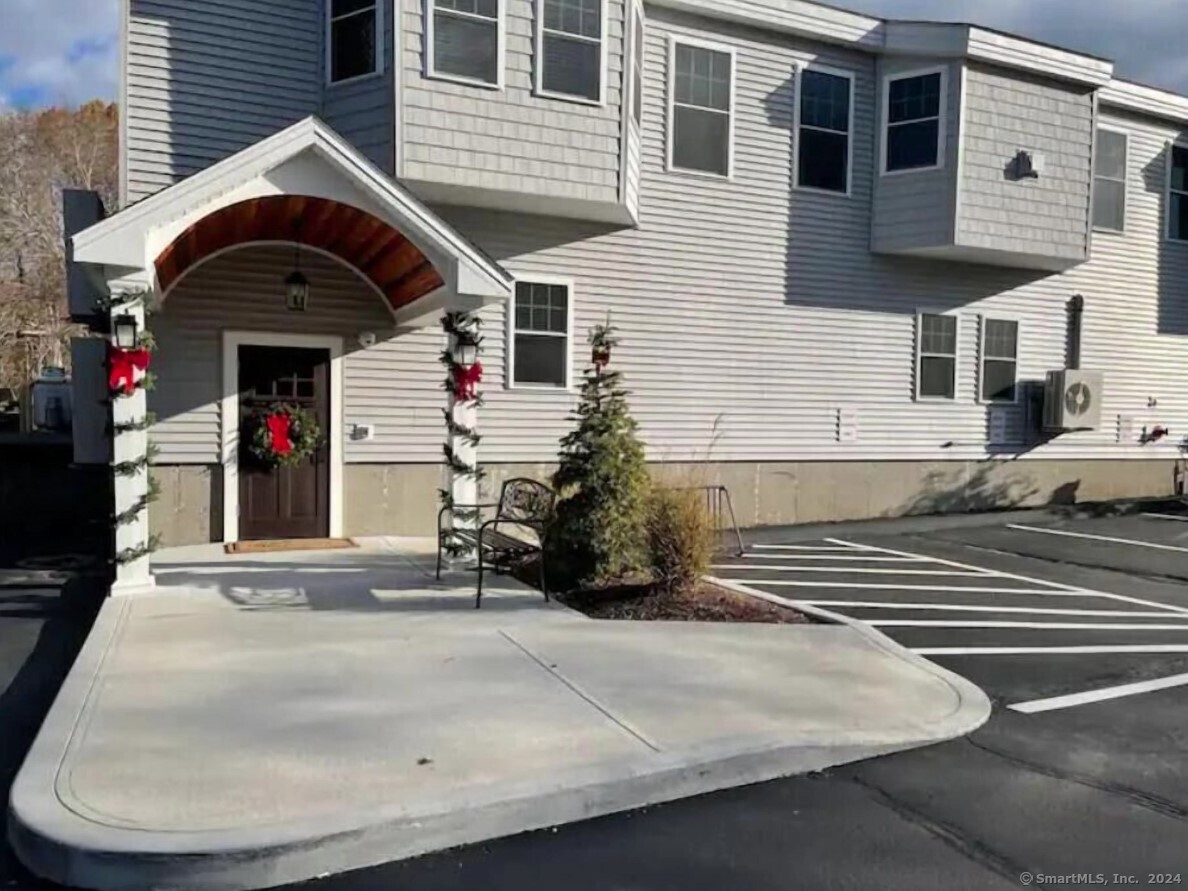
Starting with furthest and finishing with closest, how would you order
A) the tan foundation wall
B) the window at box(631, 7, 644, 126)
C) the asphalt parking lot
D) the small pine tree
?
the window at box(631, 7, 644, 126) → the tan foundation wall → the small pine tree → the asphalt parking lot

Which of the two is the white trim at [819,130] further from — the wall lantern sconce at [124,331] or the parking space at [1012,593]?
the wall lantern sconce at [124,331]

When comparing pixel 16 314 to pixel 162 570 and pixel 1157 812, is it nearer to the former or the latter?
pixel 162 570

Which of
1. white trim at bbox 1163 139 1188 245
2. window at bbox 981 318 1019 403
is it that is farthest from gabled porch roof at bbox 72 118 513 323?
white trim at bbox 1163 139 1188 245

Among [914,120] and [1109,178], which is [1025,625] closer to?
[914,120]

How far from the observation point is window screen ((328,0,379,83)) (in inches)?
381

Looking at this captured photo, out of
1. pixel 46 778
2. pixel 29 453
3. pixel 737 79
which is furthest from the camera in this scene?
pixel 29 453

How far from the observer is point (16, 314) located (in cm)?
3541

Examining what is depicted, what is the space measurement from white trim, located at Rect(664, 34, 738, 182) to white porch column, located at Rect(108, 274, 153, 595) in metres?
6.71

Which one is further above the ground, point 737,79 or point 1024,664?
point 737,79

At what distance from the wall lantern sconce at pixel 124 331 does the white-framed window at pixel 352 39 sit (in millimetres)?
4120

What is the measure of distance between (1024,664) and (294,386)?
7450 millimetres

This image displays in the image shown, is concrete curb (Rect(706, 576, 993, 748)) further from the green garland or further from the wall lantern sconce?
the wall lantern sconce

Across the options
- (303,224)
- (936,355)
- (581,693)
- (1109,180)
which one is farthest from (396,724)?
(1109,180)

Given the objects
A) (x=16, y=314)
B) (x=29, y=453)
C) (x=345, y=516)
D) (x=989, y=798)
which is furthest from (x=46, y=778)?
(x=16, y=314)
